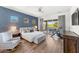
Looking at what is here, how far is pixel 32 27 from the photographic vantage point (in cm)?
192

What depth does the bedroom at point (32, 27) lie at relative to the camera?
5.64 ft

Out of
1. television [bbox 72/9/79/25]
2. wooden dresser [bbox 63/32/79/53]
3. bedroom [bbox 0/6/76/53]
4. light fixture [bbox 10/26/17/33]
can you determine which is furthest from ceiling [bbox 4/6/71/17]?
wooden dresser [bbox 63/32/79/53]

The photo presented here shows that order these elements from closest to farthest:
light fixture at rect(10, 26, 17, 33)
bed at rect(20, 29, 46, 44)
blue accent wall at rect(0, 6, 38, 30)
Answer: blue accent wall at rect(0, 6, 38, 30)
light fixture at rect(10, 26, 17, 33)
bed at rect(20, 29, 46, 44)

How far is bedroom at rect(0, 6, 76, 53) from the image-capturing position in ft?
5.64

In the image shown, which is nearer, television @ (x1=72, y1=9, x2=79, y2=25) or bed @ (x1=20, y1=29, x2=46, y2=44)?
television @ (x1=72, y1=9, x2=79, y2=25)

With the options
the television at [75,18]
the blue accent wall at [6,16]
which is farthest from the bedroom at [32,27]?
the television at [75,18]

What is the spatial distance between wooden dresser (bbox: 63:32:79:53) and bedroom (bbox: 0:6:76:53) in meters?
0.10

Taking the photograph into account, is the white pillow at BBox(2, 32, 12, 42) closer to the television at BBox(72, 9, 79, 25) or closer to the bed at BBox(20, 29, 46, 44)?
the bed at BBox(20, 29, 46, 44)

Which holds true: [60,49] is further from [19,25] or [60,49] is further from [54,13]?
[19,25]

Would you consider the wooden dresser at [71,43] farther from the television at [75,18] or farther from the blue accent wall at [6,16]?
the blue accent wall at [6,16]

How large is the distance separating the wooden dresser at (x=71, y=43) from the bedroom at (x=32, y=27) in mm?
97
